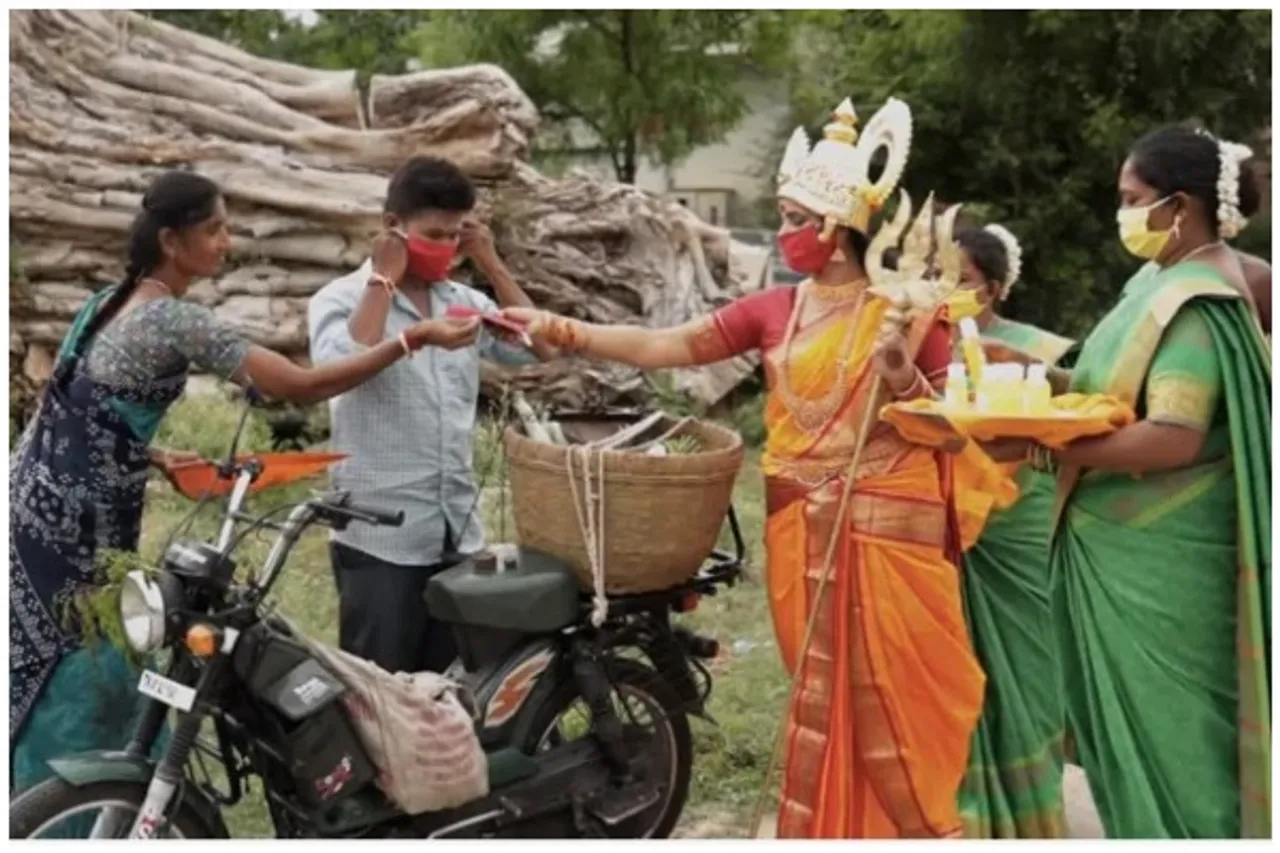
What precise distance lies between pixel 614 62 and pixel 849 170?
403 inches

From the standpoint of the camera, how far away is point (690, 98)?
533 inches

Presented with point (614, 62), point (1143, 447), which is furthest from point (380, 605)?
point (614, 62)

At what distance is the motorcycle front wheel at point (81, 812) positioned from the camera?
3.10 metres

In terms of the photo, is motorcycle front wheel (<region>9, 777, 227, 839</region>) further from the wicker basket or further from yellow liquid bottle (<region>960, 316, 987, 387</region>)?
yellow liquid bottle (<region>960, 316, 987, 387</region>)

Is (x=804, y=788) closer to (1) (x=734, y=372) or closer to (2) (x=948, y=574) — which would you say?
(2) (x=948, y=574)

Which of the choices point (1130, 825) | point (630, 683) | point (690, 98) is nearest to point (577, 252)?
point (690, 98)

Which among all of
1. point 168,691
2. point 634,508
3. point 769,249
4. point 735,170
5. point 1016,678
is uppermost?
point 735,170

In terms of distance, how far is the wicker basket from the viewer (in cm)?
362

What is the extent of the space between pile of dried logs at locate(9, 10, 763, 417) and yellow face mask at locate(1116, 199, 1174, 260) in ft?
18.9

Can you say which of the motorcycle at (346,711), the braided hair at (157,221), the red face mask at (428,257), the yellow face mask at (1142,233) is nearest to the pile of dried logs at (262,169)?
the red face mask at (428,257)

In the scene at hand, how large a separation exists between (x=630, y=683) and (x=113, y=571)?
4.30 feet

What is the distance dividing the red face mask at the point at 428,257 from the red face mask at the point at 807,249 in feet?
2.76

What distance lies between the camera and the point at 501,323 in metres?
3.85

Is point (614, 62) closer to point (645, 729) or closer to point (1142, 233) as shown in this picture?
point (645, 729)
